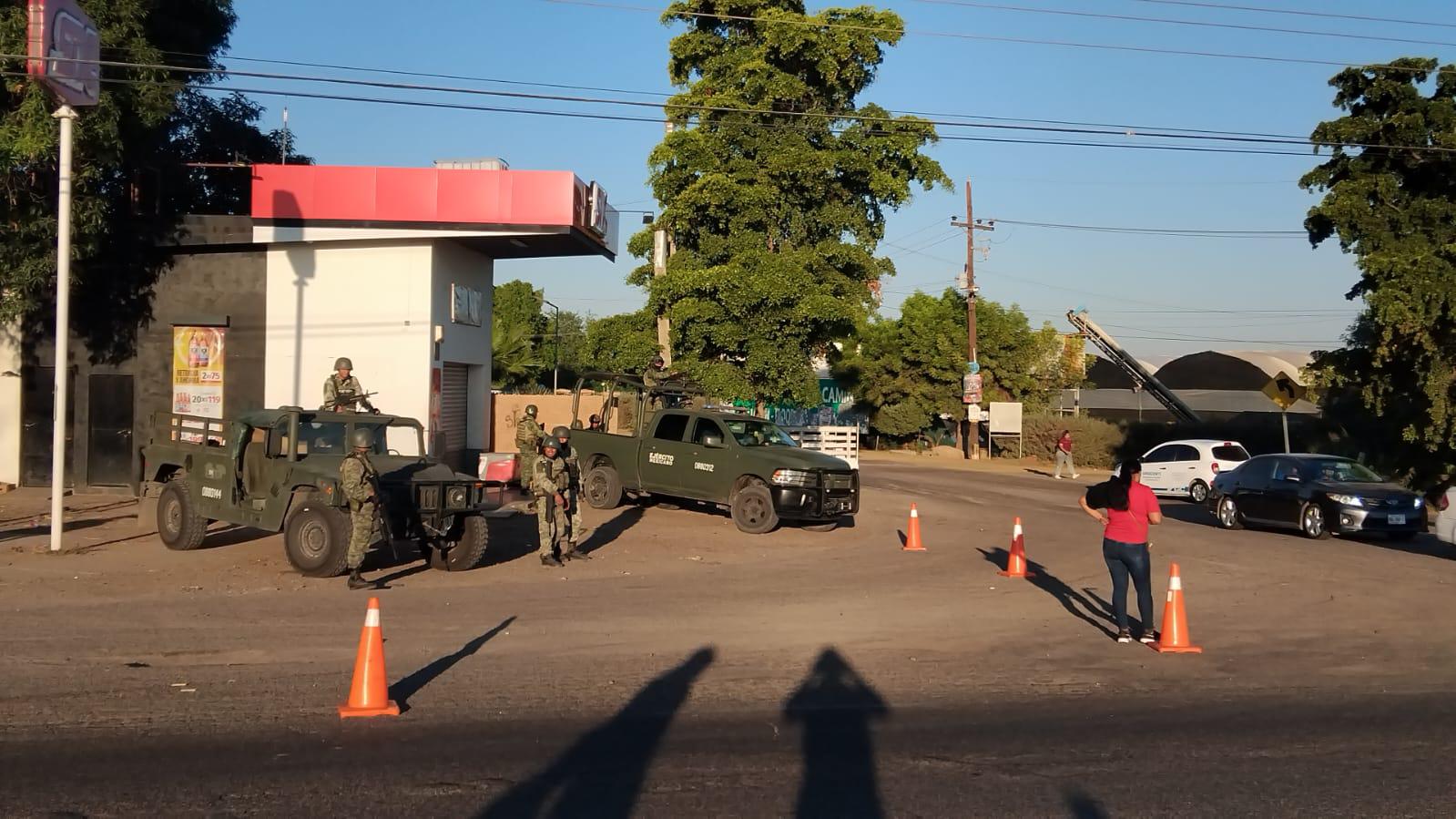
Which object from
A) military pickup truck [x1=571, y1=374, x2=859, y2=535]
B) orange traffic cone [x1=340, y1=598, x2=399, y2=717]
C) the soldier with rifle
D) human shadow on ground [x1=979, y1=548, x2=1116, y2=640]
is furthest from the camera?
military pickup truck [x1=571, y1=374, x2=859, y2=535]

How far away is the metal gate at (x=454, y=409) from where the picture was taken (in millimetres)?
25000

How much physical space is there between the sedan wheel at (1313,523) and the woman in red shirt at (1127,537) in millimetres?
11521

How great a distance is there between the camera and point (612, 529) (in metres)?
19.5

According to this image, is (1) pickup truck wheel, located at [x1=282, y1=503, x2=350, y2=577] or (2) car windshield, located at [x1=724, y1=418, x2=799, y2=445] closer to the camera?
(1) pickup truck wheel, located at [x1=282, y1=503, x2=350, y2=577]

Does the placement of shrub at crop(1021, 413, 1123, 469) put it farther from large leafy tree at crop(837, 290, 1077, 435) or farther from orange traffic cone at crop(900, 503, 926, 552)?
orange traffic cone at crop(900, 503, 926, 552)

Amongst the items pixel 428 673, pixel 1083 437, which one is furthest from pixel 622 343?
pixel 1083 437

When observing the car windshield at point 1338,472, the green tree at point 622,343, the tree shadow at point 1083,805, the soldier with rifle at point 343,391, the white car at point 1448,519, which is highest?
the green tree at point 622,343

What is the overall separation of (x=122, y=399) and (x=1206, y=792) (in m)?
22.3

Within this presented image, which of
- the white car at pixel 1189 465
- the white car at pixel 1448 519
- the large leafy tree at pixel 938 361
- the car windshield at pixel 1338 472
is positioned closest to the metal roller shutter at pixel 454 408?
the car windshield at pixel 1338 472

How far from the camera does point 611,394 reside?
76.0 feet

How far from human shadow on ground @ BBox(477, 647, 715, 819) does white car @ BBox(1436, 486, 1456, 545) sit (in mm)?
13274

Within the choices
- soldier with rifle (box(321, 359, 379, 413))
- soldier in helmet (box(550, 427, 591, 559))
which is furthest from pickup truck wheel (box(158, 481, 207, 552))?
soldier in helmet (box(550, 427, 591, 559))

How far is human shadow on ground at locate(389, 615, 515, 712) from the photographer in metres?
8.43

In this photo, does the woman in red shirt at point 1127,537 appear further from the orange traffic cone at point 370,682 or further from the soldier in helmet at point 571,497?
the soldier in helmet at point 571,497
